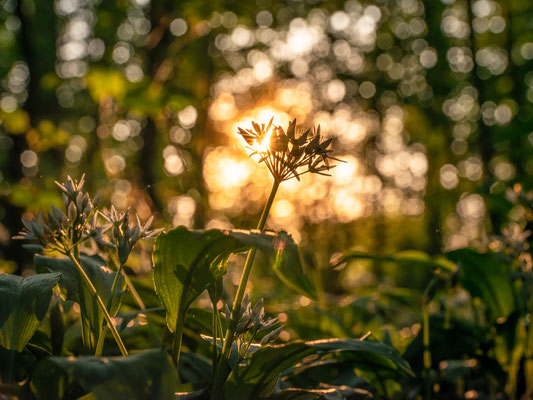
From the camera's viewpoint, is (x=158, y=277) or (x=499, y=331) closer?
(x=158, y=277)

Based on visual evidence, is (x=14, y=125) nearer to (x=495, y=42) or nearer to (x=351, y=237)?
(x=495, y=42)

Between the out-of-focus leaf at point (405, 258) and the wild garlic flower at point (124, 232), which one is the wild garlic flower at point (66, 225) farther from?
the out-of-focus leaf at point (405, 258)

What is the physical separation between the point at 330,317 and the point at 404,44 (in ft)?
54.4

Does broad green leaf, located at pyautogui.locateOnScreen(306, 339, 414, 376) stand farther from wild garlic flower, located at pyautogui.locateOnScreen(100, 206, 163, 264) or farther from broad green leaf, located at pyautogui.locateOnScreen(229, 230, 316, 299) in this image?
wild garlic flower, located at pyautogui.locateOnScreen(100, 206, 163, 264)

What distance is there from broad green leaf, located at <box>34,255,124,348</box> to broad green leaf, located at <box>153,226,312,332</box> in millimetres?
154

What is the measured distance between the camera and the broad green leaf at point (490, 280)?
197 cm

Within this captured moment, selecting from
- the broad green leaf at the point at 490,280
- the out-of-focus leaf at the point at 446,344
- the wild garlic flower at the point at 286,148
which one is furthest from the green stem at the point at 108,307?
the broad green leaf at the point at 490,280

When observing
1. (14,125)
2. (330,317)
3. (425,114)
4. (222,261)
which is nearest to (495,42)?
(425,114)

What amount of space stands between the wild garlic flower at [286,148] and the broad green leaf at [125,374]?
519 millimetres

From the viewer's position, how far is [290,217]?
19.2 metres

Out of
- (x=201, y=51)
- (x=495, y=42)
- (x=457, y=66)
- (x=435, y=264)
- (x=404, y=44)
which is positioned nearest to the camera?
(x=435, y=264)

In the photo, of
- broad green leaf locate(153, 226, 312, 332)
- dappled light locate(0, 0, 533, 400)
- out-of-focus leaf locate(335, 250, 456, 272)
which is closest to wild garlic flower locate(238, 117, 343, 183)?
dappled light locate(0, 0, 533, 400)

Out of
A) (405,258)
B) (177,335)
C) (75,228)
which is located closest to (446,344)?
(405,258)

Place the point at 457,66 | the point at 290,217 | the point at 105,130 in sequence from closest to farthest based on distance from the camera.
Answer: the point at 105,130 → the point at 457,66 → the point at 290,217
